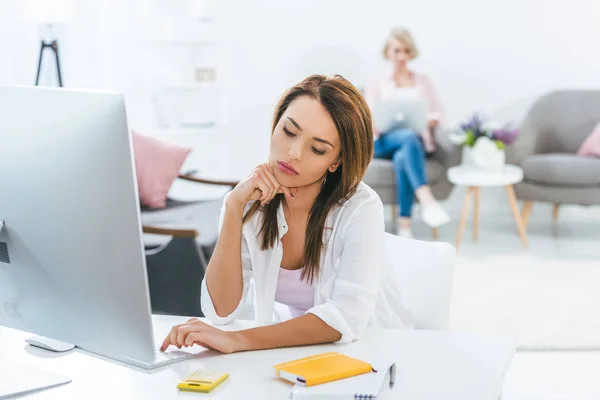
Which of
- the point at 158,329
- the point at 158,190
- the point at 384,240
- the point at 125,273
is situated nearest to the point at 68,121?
the point at 125,273

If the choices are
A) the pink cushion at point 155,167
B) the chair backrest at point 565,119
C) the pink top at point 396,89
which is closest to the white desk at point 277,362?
the pink cushion at point 155,167

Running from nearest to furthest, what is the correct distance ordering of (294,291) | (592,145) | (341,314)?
(341,314), (294,291), (592,145)

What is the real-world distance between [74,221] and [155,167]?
314cm

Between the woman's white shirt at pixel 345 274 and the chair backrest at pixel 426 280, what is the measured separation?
1.2 inches

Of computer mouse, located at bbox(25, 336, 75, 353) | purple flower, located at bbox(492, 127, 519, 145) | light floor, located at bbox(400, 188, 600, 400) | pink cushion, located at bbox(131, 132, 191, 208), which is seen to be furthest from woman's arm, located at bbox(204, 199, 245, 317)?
purple flower, located at bbox(492, 127, 519, 145)

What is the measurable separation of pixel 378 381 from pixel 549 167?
4.29m

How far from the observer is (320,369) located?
133 cm

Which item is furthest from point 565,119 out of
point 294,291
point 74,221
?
point 74,221

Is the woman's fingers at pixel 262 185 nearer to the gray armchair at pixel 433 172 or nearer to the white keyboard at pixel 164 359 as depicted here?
the white keyboard at pixel 164 359

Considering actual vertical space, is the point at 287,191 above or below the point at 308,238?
above

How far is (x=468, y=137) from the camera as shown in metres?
5.28

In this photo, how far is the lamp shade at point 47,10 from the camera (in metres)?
5.03

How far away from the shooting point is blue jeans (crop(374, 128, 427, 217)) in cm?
530

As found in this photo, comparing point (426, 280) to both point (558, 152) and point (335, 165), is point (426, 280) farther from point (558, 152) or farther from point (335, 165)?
point (558, 152)
